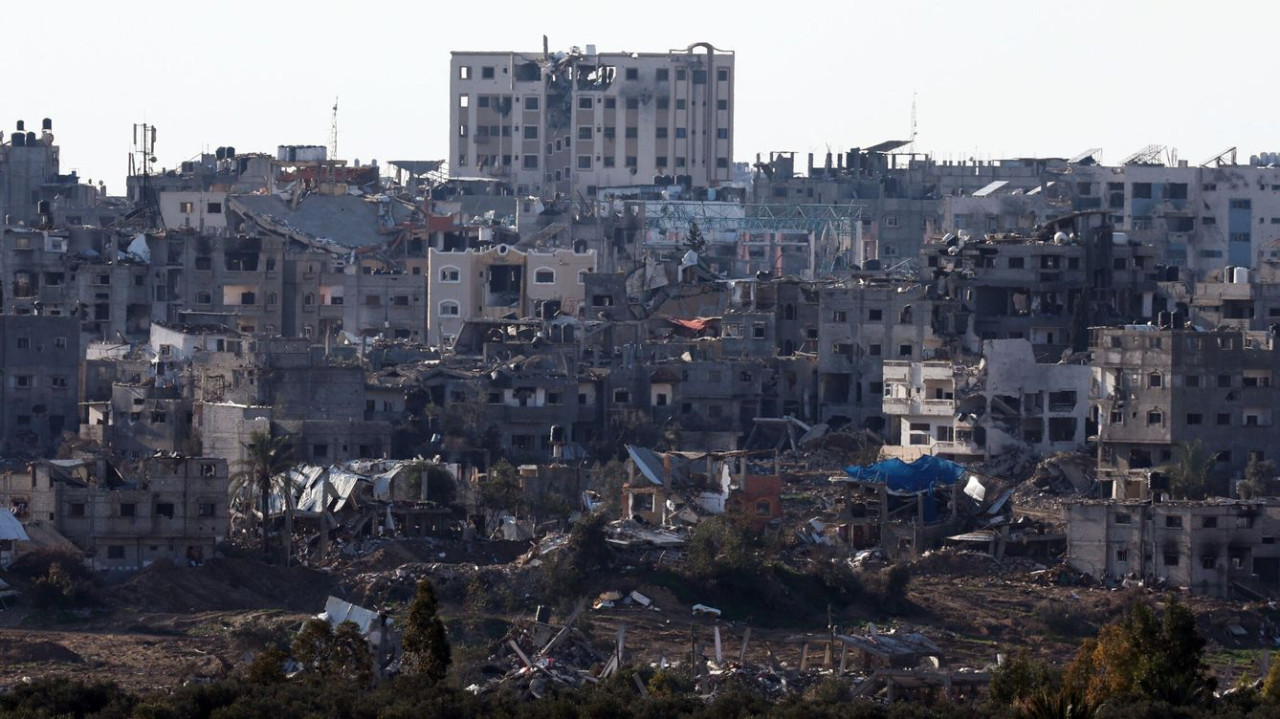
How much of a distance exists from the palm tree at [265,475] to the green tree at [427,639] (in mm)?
12799

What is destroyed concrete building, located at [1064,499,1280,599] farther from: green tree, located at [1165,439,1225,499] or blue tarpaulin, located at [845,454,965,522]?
green tree, located at [1165,439,1225,499]

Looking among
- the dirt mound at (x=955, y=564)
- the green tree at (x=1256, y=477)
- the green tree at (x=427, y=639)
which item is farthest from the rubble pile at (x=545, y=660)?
the green tree at (x=1256, y=477)

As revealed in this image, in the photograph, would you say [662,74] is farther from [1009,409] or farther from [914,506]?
[914,506]

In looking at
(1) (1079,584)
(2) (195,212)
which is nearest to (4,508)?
(1) (1079,584)

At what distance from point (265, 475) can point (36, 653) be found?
8924 mm

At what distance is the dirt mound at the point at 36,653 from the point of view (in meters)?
55.3

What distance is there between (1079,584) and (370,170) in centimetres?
5075

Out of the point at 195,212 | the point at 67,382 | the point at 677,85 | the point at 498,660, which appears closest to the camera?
the point at 498,660

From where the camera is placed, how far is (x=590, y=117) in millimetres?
129875

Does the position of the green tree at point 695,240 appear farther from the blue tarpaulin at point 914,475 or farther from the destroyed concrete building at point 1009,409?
the blue tarpaulin at point 914,475

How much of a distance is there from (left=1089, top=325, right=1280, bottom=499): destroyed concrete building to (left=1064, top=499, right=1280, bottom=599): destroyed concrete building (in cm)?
921

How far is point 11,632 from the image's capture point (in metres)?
57.4

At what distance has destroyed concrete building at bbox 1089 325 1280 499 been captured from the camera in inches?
2913

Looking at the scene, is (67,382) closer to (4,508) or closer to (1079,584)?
(4,508)
